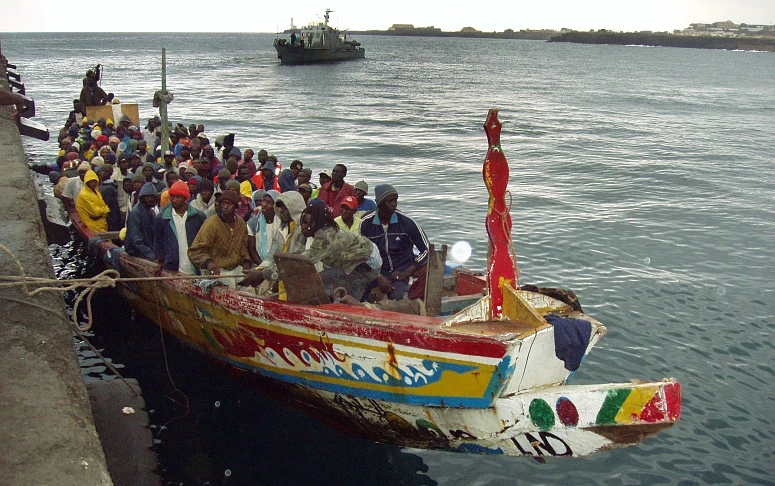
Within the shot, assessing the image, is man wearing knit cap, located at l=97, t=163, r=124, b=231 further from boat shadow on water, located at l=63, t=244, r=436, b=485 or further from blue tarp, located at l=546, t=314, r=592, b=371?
blue tarp, located at l=546, t=314, r=592, b=371

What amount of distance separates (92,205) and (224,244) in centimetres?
403

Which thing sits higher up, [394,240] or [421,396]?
[394,240]

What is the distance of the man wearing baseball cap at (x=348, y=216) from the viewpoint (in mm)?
7086

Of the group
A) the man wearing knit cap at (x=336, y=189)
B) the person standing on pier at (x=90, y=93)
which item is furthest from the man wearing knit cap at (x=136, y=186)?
the person standing on pier at (x=90, y=93)

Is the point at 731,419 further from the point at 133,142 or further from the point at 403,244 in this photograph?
the point at 133,142

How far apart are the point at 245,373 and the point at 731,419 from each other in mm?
5418

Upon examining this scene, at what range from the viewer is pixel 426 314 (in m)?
6.17

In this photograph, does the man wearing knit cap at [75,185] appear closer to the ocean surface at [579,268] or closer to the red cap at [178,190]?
the ocean surface at [579,268]

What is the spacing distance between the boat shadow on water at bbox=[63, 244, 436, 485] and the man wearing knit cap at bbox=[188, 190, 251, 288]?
3.88ft

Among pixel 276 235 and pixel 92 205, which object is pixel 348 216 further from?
pixel 92 205

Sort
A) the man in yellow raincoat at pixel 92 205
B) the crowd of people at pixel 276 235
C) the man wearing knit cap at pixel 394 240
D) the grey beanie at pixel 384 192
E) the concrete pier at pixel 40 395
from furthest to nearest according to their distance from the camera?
the man in yellow raincoat at pixel 92 205, the man wearing knit cap at pixel 394 240, the grey beanie at pixel 384 192, the crowd of people at pixel 276 235, the concrete pier at pixel 40 395

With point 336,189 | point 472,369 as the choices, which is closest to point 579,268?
point 336,189

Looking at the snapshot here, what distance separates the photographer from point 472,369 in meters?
5.07

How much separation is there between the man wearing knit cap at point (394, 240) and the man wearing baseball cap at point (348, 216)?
0.24m
